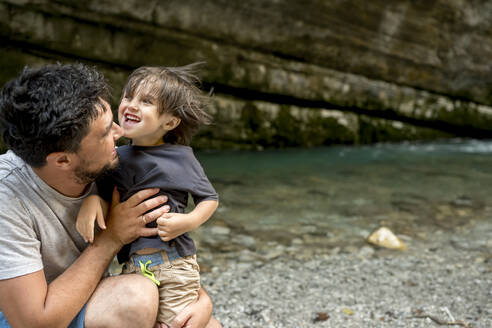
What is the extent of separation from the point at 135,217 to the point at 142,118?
40 centimetres

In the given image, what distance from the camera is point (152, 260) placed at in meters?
1.84

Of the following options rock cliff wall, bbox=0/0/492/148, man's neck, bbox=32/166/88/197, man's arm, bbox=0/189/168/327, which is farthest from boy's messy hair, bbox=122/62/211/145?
rock cliff wall, bbox=0/0/492/148

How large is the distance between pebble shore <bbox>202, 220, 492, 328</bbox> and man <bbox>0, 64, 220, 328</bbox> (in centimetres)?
123

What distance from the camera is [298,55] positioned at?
29.0 feet

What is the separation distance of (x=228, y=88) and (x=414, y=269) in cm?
571

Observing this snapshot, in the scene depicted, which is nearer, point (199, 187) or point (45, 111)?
point (45, 111)

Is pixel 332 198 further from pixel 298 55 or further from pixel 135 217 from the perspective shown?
pixel 135 217

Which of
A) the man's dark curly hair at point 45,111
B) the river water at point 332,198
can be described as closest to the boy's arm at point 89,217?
the man's dark curly hair at point 45,111

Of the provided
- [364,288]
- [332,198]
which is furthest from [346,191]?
[364,288]

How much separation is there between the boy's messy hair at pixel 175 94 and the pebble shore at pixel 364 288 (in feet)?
4.29

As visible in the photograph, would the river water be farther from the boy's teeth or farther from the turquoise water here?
the boy's teeth

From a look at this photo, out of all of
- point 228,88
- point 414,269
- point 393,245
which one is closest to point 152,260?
point 414,269

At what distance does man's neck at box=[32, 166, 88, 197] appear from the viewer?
1658mm

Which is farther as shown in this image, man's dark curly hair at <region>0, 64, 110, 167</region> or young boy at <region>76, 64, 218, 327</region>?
young boy at <region>76, 64, 218, 327</region>
